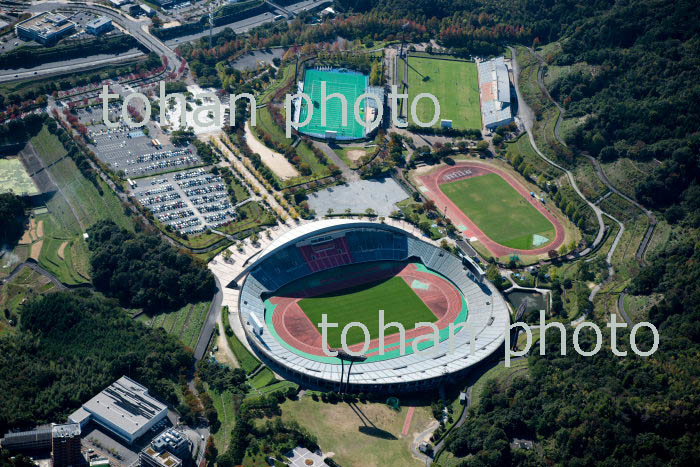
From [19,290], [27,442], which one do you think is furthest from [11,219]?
[27,442]

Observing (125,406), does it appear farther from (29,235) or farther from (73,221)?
(73,221)

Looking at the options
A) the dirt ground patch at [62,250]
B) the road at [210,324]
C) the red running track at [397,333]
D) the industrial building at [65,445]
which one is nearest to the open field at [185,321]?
the road at [210,324]

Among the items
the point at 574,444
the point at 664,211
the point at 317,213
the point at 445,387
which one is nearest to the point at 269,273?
the point at 317,213

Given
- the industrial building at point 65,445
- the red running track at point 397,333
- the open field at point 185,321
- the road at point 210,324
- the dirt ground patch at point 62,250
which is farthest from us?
the dirt ground patch at point 62,250

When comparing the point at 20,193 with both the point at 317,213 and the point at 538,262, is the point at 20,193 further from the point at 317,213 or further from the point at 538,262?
the point at 538,262

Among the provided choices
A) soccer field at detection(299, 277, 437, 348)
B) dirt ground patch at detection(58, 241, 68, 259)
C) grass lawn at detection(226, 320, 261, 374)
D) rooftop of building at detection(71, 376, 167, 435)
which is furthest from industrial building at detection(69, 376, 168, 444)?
dirt ground patch at detection(58, 241, 68, 259)

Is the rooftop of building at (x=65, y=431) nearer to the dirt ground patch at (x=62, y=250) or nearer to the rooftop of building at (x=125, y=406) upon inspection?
the rooftop of building at (x=125, y=406)

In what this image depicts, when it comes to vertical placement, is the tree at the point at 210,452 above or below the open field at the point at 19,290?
below
